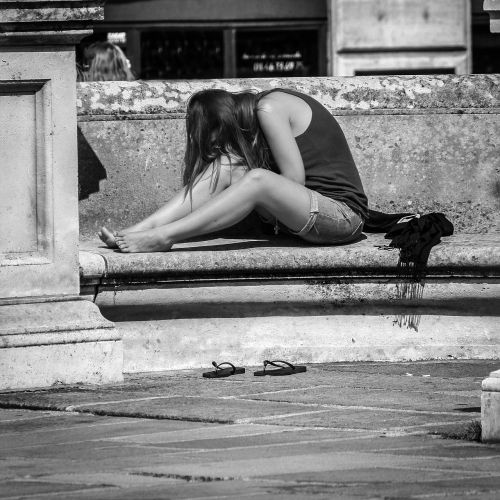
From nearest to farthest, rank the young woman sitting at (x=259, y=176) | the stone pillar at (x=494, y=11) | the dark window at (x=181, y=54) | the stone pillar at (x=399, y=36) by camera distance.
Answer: the young woman sitting at (x=259, y=176) < the stone pillar at (x=494, y=11) < the stone pillar at (x=399, y=36) < the dark window at (x=181, y=54)

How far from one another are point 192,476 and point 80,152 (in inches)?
138

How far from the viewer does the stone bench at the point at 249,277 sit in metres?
6.67

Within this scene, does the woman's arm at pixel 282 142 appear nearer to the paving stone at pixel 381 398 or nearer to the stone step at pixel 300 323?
the stone step at pixel 300 323

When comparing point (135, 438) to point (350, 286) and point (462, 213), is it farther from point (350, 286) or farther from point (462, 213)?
point (462, 213)

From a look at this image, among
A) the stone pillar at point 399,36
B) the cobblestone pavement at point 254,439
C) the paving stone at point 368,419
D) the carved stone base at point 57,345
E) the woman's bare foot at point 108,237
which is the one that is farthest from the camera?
the stone pillar at point 399,36

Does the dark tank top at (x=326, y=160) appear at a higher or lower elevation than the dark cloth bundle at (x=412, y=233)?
higher

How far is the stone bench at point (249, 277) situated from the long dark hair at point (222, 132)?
0.35 meters

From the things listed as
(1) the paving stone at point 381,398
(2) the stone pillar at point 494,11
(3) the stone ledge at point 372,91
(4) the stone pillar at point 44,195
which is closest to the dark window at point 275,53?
(3) the stone ledge at point 372,91

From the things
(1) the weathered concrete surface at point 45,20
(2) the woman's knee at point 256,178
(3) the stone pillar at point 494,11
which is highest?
(3) the stone pillar at point 494,11

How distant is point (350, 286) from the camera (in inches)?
269

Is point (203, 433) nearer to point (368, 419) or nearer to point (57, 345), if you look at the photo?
point (368, 419)

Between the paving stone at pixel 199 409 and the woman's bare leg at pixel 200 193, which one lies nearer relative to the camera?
the paving stone at pixel 199 409

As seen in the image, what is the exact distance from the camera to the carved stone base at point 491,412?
15.0 ft

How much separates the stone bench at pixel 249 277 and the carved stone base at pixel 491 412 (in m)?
2.21
